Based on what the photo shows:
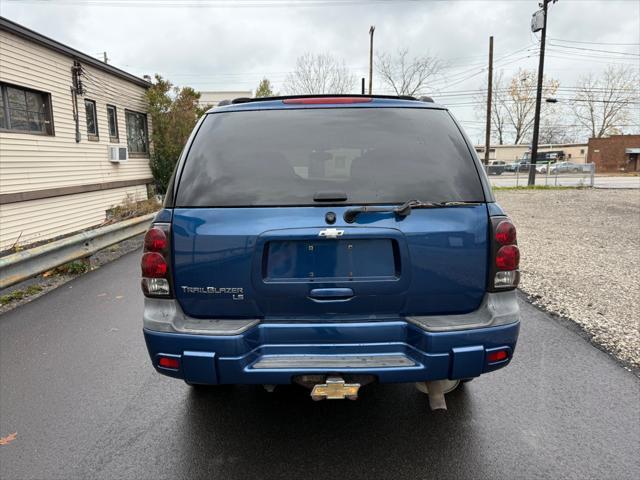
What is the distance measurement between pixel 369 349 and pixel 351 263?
18.2 inches

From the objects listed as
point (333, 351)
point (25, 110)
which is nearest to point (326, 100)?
point (333, 351)

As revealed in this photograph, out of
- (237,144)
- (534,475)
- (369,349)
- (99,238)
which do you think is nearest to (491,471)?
(534,475)

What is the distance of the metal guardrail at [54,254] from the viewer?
554 centimetres

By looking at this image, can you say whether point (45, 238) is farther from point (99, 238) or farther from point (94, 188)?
point (99, 238)

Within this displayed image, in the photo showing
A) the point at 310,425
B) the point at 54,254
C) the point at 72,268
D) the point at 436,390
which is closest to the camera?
the point at 436,390

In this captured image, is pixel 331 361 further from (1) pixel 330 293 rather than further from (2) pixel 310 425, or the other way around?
(2) pixel 310 425

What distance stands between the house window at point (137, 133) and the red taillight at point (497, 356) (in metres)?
15.6

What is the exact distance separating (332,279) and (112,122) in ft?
47.1

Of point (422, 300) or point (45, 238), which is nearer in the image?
point (422, 300)

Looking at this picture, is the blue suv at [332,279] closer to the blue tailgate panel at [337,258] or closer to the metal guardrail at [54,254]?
the blue tailgate panel at [337,258]

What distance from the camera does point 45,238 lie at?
1063 centimetres

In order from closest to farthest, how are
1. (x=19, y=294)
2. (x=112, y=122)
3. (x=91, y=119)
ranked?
(x=19, y=294)
(x=91, y=119)
(x=112, y=122)

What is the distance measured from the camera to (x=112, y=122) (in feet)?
48.1

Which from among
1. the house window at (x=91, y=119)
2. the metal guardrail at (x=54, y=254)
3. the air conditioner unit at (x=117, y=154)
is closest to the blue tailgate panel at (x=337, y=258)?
the metal guardrail at (x=54, y=254)
